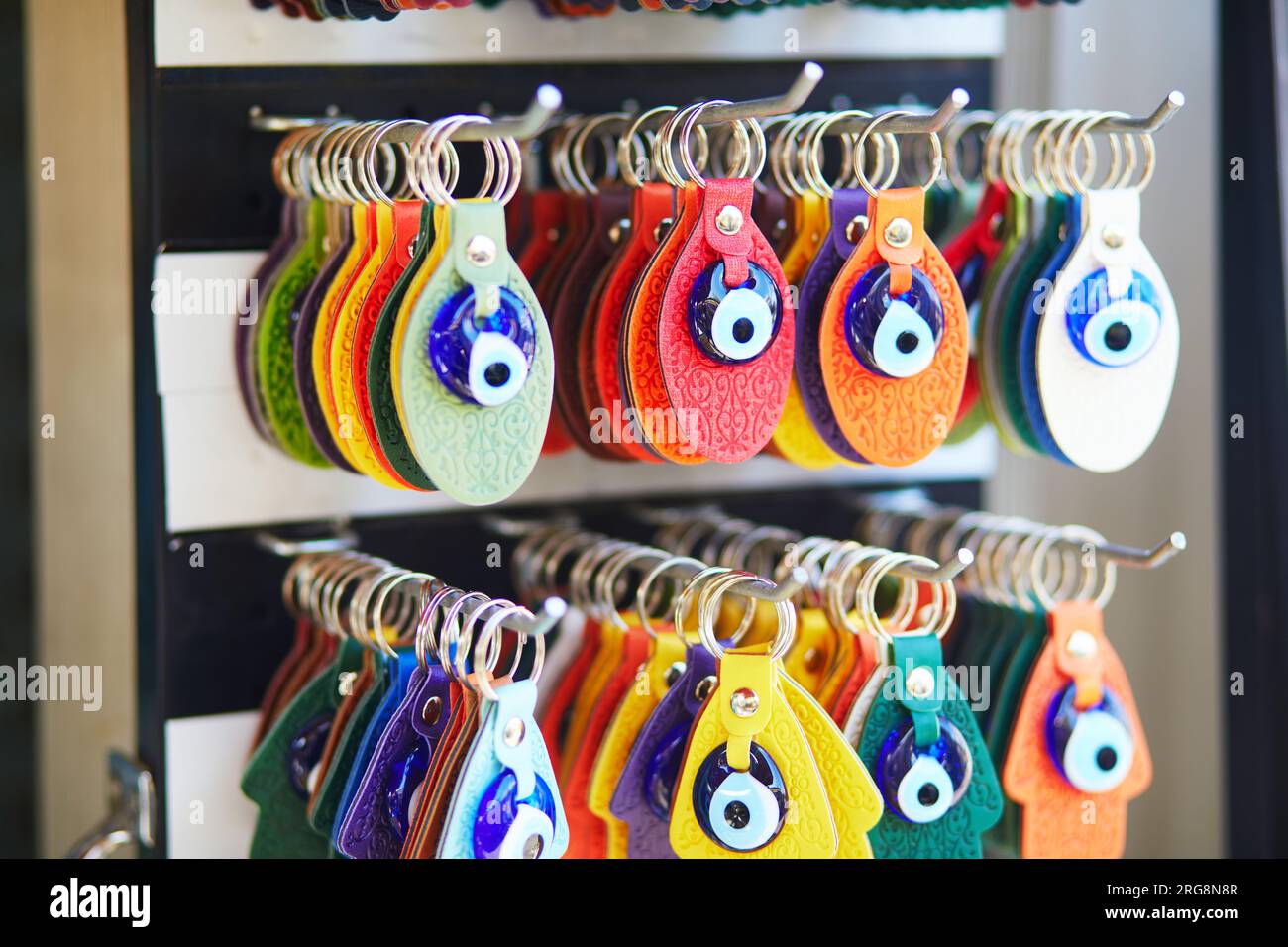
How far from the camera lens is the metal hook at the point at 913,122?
0.92 metres

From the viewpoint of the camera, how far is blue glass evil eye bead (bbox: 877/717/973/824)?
1.03 metres

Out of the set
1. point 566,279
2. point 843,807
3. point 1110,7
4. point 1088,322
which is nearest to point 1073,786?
point 843,807

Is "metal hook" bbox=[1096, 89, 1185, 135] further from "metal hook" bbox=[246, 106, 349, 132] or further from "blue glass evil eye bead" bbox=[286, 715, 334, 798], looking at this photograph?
"blue glass evil eye bead" bbox=[286, 715, 334, 798]

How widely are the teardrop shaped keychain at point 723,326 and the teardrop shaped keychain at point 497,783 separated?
18 cm

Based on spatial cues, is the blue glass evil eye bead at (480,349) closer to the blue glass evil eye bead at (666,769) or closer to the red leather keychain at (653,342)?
the red leather keychain at (653,342)

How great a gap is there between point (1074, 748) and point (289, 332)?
2.19 feet

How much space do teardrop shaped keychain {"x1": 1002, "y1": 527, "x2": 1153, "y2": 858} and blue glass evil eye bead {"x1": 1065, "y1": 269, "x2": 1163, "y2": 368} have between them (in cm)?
20

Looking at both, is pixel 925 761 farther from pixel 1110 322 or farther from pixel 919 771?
pixel 1110 322

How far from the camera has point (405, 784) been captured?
40.2 inches

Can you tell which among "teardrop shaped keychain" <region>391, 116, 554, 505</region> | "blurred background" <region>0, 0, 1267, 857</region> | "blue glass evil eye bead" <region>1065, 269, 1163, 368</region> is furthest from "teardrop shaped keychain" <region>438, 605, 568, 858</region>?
"blurred background" <region>0, 0, 1267, 857</region>

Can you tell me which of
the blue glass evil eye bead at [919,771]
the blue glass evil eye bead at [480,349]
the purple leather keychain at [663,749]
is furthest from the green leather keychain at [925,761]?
the blue glass evil eye bead at [480,349]

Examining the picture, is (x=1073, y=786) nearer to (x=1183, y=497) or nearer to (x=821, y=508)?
(x=821, y=508)
